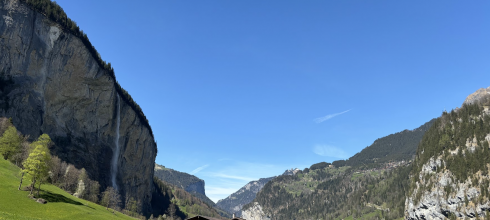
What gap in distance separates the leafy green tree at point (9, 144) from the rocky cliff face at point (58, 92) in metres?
37.1

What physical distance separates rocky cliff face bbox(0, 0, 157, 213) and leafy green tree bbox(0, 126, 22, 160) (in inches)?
1460

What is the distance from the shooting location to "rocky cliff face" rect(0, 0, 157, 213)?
420 ft

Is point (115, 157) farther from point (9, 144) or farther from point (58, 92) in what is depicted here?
point (9, 144)

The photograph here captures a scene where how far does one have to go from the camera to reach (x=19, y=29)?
131 meters

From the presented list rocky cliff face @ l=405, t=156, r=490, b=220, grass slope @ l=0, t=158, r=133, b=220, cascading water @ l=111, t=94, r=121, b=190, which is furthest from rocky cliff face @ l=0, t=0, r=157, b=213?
rocky cliff face @ l=405, t=156, r=490, b=220

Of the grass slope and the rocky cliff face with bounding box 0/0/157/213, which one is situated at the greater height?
the rocky cliff face with bounding box 0/0/157/213

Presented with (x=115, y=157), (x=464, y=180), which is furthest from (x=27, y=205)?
(x=464, y=180)

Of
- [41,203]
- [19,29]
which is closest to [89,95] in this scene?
[19,29]

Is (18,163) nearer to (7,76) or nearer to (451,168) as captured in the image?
(7,76)

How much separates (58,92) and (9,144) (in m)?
58.9

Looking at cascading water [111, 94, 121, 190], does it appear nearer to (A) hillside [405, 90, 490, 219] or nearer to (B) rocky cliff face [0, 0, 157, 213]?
(B) rocky cliff face [0, 0, 157, 213]

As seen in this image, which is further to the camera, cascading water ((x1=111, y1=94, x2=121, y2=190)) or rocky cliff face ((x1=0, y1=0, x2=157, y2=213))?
cascading water ((x1=111, y1=94, x2=121, y2=190))

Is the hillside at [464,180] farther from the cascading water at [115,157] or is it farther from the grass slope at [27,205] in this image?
the cascading water at [115,157]

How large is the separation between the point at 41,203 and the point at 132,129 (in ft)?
468
